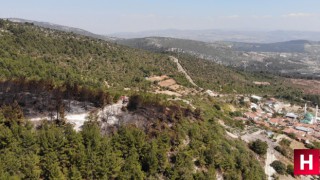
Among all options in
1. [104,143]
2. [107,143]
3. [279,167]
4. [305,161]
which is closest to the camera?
[305,161]

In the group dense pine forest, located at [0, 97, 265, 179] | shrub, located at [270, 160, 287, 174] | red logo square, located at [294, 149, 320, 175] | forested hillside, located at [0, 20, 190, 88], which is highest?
forested hillside, located at [0, 20, 190, 88]

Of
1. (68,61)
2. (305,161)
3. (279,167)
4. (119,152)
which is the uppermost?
(68,61)

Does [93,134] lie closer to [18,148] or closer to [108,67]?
[18,148]

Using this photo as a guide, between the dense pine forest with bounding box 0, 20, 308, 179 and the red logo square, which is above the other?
the red logo square

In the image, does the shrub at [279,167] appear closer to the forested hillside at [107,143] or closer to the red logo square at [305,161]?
the forested hillside at [107,143]

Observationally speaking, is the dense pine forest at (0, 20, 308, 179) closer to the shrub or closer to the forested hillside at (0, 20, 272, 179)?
the forested hillside at (0, 20, 272, 179)

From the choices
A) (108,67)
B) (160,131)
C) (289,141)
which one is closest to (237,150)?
(160,131)

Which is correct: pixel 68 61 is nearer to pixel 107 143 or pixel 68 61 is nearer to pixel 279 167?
pixel 107 143

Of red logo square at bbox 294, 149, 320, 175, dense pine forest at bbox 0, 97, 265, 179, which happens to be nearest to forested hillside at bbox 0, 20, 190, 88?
dense pine forest at bbox 0, 97, 265, 179

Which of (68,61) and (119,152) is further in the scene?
(68,61)

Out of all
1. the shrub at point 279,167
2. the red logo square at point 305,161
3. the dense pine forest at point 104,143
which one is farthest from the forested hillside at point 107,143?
the red logo square at point 305,161

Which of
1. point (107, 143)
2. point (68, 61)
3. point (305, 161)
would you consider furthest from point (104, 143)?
point (68, 61)
